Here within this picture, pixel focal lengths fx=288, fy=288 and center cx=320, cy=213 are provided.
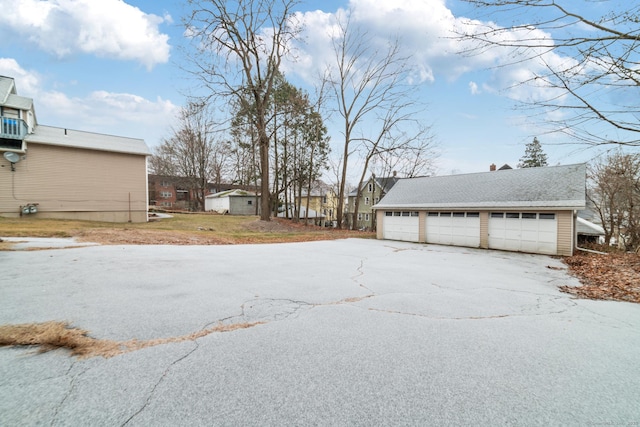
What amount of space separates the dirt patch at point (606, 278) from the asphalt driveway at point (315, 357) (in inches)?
46.3

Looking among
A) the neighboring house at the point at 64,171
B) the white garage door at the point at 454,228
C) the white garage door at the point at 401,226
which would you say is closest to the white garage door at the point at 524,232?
the white garage door at the point at 454,228

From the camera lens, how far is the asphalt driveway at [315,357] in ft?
6.50

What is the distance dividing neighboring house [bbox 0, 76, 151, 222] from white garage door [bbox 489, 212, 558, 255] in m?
21.4

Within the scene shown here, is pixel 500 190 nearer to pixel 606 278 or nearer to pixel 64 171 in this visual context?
pixel 606 278

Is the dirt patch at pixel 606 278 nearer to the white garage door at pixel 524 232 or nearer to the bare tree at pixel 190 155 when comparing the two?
the white garage door at pixel 524 232

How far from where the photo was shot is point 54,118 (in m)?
24.1

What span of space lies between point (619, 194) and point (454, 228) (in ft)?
42.1

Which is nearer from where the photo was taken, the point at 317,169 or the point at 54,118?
the point at 54,118

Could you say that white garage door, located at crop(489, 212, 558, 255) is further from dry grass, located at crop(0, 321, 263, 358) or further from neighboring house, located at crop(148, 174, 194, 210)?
neighboring house, located at crop(148, 174, 194, 210)

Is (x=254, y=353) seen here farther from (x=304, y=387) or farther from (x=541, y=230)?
(x=541, y=230)

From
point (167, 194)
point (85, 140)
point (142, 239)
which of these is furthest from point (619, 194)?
point (167, 194)

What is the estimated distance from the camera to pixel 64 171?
16969 mm

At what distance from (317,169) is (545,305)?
24528 millimetres

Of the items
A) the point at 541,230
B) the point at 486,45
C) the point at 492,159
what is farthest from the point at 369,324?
the point at 492,159
